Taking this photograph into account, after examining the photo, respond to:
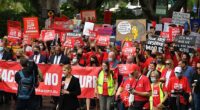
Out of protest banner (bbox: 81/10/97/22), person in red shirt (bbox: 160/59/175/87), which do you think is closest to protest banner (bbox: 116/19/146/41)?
person in red shirt (bbox: 160/59/175/87)

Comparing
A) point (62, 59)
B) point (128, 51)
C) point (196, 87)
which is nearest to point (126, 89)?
point (196, 87)

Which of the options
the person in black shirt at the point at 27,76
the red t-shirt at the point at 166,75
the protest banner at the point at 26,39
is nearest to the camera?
the person in black shirt at the point at 27,76

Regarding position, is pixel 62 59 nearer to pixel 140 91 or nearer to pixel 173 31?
pixel 140 91

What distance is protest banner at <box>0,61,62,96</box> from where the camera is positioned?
17000 millimetres

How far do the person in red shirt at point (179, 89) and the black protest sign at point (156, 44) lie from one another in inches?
147

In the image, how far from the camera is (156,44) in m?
18.7

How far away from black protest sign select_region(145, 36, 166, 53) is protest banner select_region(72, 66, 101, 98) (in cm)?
202

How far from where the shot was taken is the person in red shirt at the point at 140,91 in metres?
13.9

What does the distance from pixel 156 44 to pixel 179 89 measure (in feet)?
13.8

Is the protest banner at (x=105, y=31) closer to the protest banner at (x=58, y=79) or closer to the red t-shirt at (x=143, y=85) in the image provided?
the protest banner at (x=58, y=79)

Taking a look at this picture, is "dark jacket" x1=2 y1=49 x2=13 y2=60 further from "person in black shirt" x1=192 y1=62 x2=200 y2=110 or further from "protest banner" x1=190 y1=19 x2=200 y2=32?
"protest banner" x1=190 y1=19 x2=200 y2=32

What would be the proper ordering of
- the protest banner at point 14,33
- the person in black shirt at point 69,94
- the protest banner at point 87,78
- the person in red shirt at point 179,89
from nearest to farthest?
the person in black shirt at point 69,94
the person in red shirt at point 179,89
the protest banner at point 87,78
the protest banner at point 14,33

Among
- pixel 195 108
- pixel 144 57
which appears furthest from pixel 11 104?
pixel 195 108

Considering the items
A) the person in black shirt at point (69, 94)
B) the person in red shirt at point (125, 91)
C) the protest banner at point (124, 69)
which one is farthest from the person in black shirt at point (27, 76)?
the protest banner at point (124, 69)
